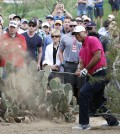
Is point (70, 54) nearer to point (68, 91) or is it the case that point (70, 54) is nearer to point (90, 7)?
point (68, 91)

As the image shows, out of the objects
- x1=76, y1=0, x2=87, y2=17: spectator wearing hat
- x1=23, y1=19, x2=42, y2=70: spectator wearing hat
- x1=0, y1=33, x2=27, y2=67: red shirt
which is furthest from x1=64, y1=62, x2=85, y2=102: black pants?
x1=76, y1=0, x2=87, y2=17: spectator wearing hat

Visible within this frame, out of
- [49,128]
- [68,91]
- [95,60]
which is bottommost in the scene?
[49,128]

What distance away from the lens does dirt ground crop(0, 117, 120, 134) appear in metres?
10.8

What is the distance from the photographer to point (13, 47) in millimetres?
13164

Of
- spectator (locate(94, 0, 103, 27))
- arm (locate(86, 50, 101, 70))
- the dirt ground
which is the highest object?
spectator (locate(94, 0, 103, 27))

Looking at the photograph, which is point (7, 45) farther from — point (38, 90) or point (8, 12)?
point (8, 12)

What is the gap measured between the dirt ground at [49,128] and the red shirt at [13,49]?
1.51 m

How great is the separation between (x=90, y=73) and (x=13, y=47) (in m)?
2.37

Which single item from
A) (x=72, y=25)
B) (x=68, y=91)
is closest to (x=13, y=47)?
(x=68, y=91)

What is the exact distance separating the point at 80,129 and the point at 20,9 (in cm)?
1418

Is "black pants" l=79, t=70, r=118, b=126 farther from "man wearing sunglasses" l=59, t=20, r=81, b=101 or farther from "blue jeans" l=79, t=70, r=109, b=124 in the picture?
"man wearing sunglasses" l=59, t=20, r=81, b=101

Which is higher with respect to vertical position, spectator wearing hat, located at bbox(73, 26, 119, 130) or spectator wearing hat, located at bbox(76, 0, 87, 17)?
spectator wearing hat, located at bbox(76, 0, 87, 17)

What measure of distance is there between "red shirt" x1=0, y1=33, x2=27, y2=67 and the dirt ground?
1512 millimetres

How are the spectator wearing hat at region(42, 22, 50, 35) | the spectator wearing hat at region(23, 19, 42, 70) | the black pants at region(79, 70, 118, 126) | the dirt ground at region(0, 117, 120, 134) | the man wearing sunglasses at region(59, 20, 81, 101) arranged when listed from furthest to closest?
the spectator wearing hat at region(42, 22, 50, 35) < the spectator wearing hat at region(23, 19, 42, 70) < the man wearing sunglasses at region(59, 20, 81, 101) < the black pants at region(79, 70, 118, 126) < the dirt ground at region(0, 117, 120, 134)
